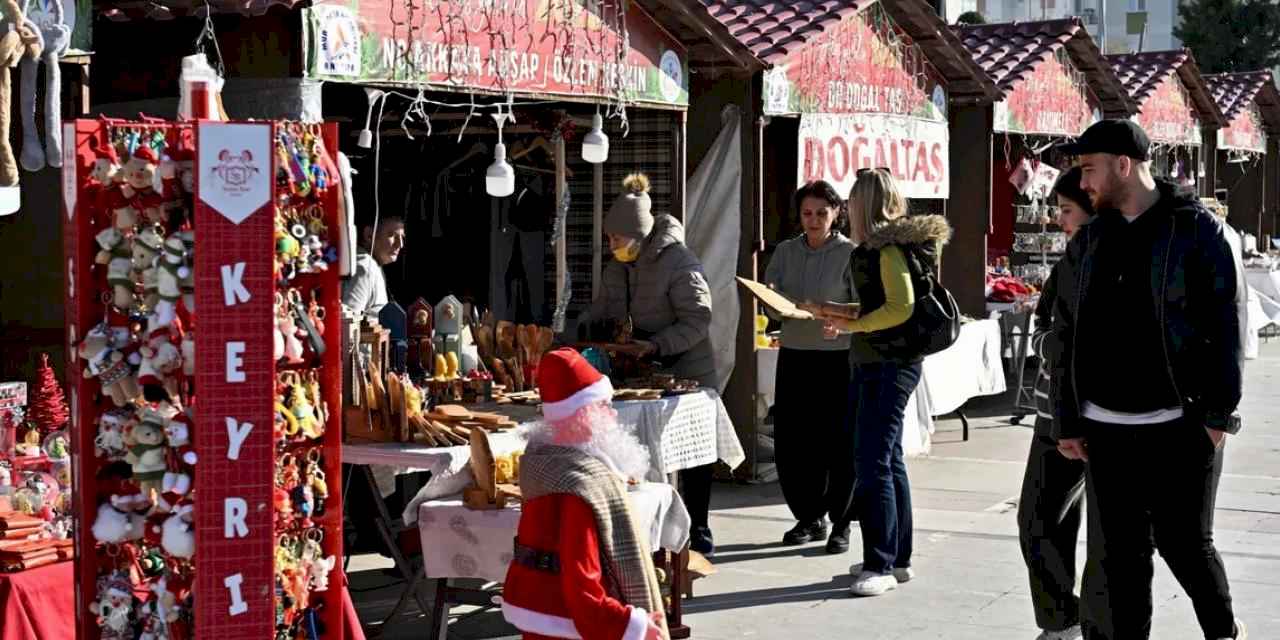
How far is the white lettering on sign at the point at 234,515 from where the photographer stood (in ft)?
14.6

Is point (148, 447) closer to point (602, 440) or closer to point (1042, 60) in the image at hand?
point (602, 440)

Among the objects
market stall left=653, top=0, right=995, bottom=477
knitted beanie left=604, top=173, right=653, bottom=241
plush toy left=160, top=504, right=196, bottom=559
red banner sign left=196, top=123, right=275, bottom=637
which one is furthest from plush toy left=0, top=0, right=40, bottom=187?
market stall left=653, top=0, right=995, bottom=477

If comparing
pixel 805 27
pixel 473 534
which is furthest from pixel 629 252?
pixel 805 27

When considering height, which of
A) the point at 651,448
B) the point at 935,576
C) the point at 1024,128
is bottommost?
the point at 935,576

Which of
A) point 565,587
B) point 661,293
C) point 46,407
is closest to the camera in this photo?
point 565,587

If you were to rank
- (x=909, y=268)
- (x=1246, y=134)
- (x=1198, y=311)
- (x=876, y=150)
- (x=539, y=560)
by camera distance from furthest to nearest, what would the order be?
(x=1246, y=134) → (x=876, y=150) → (x=909, y=268) → (x=1198, y=311) → (x=539, y=560)

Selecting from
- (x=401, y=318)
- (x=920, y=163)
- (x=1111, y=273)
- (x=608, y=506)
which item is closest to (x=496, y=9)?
(x=401, y=318)

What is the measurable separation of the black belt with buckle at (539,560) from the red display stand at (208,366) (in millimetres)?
739

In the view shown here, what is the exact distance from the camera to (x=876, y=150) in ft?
38.1

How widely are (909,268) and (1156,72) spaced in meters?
12.8

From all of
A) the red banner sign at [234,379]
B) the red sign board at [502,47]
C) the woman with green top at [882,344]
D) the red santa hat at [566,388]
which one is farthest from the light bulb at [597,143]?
the red santa hat at [566,388]

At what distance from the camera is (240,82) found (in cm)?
616

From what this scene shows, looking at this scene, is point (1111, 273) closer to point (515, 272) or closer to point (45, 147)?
point (45, 147)

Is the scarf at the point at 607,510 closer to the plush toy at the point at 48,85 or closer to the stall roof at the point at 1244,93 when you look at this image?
the plush toy at the point at 48,85
